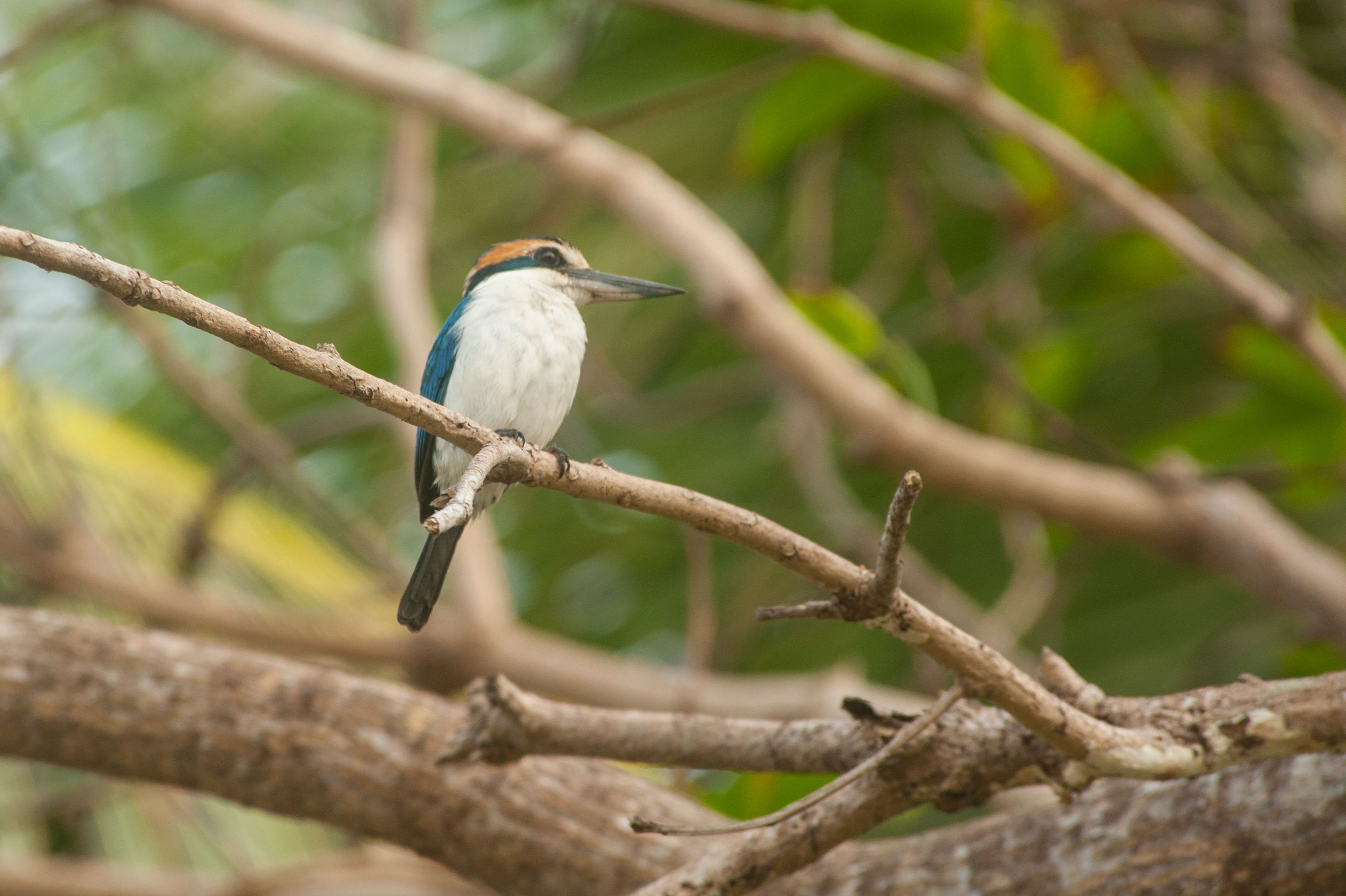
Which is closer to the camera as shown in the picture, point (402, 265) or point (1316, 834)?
point (1316, 834)

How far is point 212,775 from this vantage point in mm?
2695

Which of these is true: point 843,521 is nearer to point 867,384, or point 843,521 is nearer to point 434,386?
point 867,384

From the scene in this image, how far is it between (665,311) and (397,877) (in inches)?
99.3

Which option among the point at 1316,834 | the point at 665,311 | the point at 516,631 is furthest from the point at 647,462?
the point at 1316,834

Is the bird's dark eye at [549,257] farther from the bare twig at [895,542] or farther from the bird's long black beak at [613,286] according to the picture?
the bare twig at [895,542]

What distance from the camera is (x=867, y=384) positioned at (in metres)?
3.91

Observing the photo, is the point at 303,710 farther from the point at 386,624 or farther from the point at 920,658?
the point at 920,658

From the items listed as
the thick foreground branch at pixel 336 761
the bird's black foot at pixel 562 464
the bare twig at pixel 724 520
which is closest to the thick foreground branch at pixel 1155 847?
the thick foreground branch at pixel 336 761

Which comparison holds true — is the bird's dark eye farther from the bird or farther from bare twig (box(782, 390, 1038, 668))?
bare twig (box(782, 390, 1038, 668))

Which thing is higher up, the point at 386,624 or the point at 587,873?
the point at 386,624

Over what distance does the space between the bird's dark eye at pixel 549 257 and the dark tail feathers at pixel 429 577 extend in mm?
893

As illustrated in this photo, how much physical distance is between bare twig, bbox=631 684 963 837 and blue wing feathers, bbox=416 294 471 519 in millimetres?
1275

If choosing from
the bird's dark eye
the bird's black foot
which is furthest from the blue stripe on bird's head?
the bird's black foot

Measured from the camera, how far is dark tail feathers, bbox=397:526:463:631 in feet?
7.81
